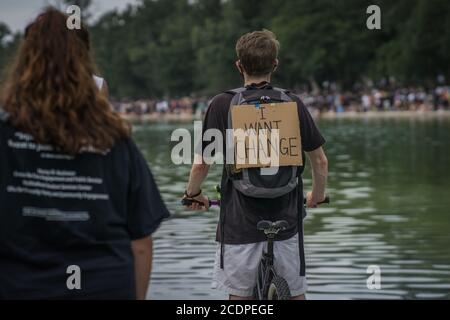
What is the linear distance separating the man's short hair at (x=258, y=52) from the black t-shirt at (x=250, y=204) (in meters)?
0.12

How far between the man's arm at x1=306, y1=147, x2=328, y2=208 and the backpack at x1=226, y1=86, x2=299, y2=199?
0.23m

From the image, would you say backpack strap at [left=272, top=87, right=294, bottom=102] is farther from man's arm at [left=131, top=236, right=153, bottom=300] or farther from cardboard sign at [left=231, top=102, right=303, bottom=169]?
man's arm at [left=131, top=236, right=153, bottom=300]

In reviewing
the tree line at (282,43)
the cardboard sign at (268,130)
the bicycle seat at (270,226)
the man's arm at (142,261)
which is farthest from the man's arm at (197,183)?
the tree line at (282,43)

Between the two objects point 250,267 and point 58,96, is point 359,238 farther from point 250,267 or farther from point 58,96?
point 58,96

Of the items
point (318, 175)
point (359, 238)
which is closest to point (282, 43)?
point (359, 238)

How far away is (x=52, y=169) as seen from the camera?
4.27m

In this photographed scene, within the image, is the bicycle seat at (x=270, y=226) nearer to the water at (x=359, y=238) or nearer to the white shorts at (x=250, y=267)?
the white shorts at (x=250, y=267)

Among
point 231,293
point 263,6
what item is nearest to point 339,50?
point 263,6

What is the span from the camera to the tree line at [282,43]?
91625mm

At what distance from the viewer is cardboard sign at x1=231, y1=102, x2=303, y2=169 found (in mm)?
6359

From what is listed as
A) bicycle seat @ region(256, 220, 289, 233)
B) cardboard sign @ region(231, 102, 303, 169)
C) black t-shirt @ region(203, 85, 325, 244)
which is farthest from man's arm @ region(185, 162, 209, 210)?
bicycle seat @ region(256, 220, 289, 233)

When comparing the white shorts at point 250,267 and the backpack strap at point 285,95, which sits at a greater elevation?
the backpack strap at point 285,95

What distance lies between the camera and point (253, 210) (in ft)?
21.0

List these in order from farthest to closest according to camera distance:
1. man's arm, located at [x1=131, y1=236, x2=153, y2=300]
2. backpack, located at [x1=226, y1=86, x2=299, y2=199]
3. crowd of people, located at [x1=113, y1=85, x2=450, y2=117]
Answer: crowd of people, located at [x1=113, y1=85, x2=450, y2=117], backpack, located at [x1=226, y1=86, x2=299, y2=199], man's arm, located at [x1=131, y1=236, x2=153, y2=300]
